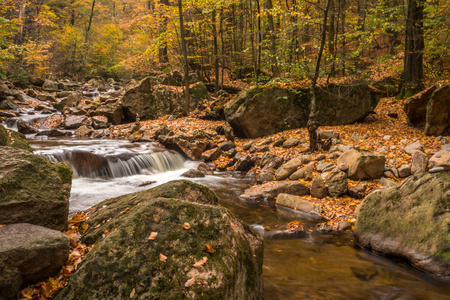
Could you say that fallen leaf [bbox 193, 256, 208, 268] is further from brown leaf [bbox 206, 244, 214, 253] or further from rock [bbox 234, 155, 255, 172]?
rock [bbox 234, 155, 255, 172]

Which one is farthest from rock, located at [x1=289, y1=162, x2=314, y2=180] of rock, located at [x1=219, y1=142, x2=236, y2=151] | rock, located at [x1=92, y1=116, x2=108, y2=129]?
rock, located at [x1=92, y1=116, x2=108, y2=129]

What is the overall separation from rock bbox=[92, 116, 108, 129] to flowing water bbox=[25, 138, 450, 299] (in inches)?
205

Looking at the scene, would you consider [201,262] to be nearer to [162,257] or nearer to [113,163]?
[162,257]

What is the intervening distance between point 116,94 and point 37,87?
21.6 feet

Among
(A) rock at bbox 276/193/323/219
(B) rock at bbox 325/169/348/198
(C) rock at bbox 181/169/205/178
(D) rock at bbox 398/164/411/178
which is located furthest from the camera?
(C) rock at bbox 181/169/205/178

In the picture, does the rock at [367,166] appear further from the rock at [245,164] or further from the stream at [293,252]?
the rock at [245,164]

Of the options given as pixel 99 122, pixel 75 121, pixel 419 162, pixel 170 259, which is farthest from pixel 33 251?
pixel 75 121

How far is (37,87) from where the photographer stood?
2091cm

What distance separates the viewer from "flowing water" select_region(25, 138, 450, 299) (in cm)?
354

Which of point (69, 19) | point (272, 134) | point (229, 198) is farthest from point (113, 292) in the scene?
point (69, 19)

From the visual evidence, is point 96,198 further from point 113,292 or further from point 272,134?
point 272,134

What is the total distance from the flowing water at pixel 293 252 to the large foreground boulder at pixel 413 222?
0.20 metres

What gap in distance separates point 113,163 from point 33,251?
7.78 meters

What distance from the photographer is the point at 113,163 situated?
948 centimetres
